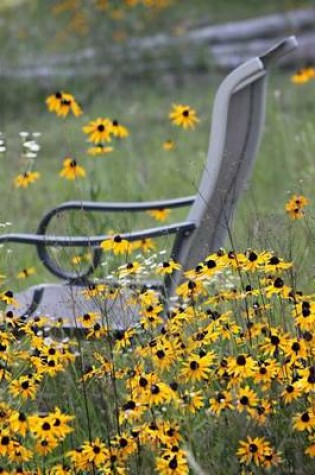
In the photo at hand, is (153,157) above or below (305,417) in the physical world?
above

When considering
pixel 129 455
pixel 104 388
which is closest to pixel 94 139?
pixel 104 388

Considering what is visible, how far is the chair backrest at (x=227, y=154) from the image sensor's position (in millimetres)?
4438

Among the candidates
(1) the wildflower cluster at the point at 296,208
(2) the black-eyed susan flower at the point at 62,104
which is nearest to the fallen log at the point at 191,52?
(2) the black-eyed susan flower at the point at 62,104

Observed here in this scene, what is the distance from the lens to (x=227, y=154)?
4.58m

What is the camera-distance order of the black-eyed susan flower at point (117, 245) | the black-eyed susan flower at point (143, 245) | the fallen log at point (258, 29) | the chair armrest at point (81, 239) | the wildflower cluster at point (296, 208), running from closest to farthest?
1. the black-eyed susan flower at point (117, 245)
2. the wildflower cluster at point (296, 208)
3. the chair armrest at point (81, 239)
4. the black-eyed susan flower at point (143, 245)
5. the fallen log at point (258, 29)

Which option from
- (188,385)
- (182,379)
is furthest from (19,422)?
(188,385)

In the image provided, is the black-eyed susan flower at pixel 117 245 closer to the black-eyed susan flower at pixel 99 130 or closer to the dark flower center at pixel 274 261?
the dark flower center at pixel 274 261

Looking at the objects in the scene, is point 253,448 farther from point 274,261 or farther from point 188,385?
point 274,261

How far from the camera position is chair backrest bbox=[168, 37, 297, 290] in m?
4.44

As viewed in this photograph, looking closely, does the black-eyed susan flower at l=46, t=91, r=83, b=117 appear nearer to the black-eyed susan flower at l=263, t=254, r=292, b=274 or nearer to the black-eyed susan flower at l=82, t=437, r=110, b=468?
the black-eyed susan flower at l=263, t=254, r=292, b=274

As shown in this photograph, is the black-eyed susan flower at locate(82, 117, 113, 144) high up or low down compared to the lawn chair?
up

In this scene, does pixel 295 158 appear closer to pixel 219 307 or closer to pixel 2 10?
pixel 219 307

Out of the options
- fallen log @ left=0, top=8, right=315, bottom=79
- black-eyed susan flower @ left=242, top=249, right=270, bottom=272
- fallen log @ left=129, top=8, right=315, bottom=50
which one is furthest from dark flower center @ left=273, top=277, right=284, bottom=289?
fallen log @ left=129, top=8, right=315, bottom=50

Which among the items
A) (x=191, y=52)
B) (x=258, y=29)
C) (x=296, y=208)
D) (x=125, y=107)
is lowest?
(x=296, y=208)
